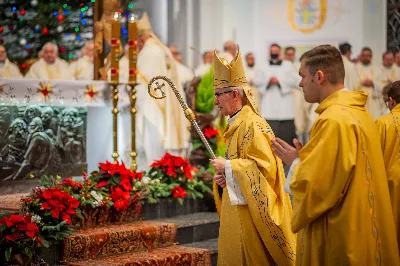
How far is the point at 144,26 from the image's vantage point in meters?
10.6

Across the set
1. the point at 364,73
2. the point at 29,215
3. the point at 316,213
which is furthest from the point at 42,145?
the point at 364,73

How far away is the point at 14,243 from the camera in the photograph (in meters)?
5.41

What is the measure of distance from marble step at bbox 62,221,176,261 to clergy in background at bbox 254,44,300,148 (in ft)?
22.2

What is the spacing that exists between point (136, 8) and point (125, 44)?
0.72 meters

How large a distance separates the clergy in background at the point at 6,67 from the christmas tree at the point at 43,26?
0.25 ft

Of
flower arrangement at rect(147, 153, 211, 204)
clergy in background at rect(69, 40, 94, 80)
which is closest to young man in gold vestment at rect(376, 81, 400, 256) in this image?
flower arrangement at rect(147, 153, 211, 204)

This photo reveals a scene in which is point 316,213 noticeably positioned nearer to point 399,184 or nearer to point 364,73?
point 399,184

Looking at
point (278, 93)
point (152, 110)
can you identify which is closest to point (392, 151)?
point (152, 110)

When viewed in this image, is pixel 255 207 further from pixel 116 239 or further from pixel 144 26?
pixel 144 26

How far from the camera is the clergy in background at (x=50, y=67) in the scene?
885 centimetres

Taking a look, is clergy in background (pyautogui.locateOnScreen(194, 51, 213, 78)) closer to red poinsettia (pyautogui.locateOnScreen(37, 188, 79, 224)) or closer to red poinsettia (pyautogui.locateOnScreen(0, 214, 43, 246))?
red poinsettia (pyautogui.locateOnScreen(37, 188, 79, 224))

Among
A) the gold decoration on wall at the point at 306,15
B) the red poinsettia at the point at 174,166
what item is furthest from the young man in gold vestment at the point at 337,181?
the gold decoration on wall at the point at 306,15

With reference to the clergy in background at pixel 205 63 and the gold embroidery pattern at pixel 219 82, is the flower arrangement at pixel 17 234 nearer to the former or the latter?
the gold embroidery pattern at pixel 219 82

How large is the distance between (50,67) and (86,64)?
51 cm
